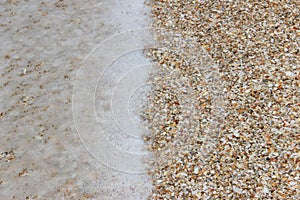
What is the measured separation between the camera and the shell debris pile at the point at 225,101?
1932 millimetres

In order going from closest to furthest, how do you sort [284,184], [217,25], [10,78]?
[284,184], [10,78], [217,25]

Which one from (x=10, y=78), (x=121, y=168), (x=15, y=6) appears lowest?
(x=121, y=168)

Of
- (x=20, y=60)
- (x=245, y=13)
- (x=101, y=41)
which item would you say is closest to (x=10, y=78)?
(x=20, y=60)

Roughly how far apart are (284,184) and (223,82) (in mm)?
724

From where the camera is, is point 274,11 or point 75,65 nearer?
point 75,65

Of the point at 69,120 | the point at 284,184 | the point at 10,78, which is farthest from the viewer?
the point at 10,78

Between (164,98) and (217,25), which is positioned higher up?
(217,25)

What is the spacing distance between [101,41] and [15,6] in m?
0.78

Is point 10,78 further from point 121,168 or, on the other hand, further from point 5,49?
point 121,168

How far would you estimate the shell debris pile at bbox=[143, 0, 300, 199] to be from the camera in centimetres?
193

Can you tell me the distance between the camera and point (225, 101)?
2.23 m

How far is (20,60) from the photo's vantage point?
2533mm

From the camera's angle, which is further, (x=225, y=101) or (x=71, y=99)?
(x=71, y=99)

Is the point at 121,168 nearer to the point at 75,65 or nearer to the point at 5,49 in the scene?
the point at 75,65
